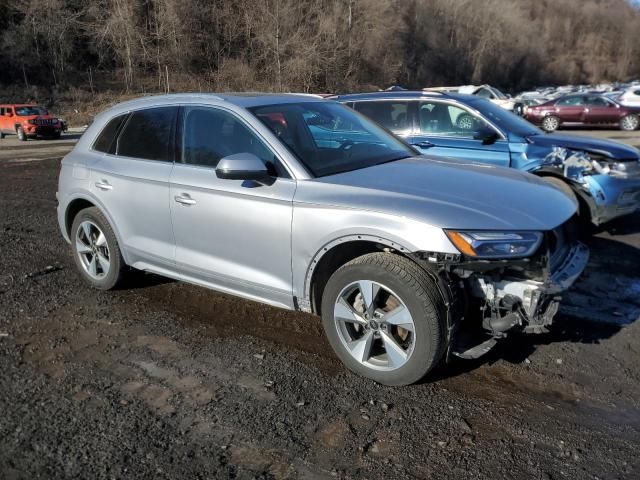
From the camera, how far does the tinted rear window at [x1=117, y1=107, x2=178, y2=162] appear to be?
4426 mm

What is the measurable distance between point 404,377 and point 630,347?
1.81 meters

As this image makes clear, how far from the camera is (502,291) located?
10.6ft

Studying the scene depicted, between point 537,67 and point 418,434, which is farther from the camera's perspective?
point 537,67

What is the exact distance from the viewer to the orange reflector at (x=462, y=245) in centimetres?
309

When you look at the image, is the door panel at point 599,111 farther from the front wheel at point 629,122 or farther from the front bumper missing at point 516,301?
the front bumper missing at point 516,301

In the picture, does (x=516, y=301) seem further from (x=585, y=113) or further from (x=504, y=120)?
(x=585, y=113)

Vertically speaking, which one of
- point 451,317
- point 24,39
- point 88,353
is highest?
point 24,39

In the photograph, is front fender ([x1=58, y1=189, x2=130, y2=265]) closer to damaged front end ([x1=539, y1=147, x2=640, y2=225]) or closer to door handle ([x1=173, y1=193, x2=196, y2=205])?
door handle ([x1=173, y1=193, x2=196, y2=205])

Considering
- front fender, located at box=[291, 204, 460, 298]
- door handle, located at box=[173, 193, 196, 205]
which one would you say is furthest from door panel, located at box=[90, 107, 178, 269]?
front fender, located at box=[291, 204, 460, 298]

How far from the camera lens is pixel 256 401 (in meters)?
3.32

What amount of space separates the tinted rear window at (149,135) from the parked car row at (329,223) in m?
0.01

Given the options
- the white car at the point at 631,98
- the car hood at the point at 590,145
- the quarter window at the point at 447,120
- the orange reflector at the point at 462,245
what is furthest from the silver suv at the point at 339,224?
the white car at the point at 631,98

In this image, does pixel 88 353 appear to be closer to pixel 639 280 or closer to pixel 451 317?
pixel 451 317

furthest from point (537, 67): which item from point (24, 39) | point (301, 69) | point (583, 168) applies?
point (583, 168)
